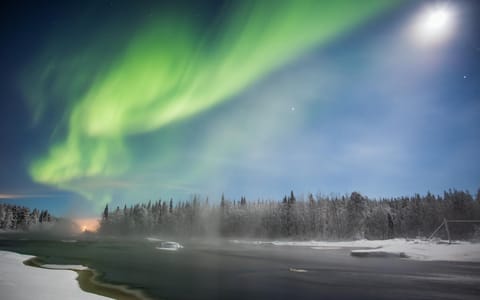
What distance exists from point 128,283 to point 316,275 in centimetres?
1994

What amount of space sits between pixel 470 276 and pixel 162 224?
190 m

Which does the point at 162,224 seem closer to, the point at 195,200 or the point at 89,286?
the point at 195,200

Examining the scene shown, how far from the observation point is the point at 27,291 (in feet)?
55.6

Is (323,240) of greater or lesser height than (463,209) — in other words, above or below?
below

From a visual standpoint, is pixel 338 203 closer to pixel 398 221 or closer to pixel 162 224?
pixel 398 221

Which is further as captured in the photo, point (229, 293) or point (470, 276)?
point (470, 276)

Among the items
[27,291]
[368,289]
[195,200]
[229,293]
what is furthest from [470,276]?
[195,200]

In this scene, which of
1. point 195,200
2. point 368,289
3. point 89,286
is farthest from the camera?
point 195,200

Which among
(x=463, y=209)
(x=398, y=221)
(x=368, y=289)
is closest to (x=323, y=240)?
(x=398, y=221)

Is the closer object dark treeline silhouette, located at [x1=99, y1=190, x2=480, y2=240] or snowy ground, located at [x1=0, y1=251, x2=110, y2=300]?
snowy ground, located at [x1=0, y1=251, x2=110, y2=300]

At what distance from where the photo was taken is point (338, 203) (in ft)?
459

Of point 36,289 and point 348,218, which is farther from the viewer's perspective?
point 348,218

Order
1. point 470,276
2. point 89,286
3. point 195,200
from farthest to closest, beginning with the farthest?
point 195,200
point 470,276
point 89,286

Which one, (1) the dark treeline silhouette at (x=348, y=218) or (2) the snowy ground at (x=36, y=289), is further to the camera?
(1) the dark treeline silhouette at (x=348, y=218)
